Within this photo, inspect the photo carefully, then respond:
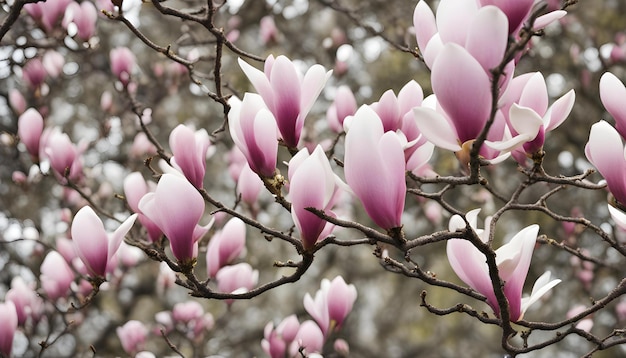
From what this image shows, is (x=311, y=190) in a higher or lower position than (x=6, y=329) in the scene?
higher

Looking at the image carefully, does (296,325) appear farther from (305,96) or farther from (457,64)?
(457,64)

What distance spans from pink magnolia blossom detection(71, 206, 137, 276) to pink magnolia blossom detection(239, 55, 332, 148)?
35cm

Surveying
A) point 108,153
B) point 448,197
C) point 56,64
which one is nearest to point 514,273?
point 56,64

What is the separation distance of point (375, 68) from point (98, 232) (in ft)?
14.1

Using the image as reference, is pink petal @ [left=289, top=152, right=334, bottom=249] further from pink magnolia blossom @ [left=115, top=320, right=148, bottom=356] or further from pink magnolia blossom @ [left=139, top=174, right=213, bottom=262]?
pink magnolia blossom @ [left=115, top=320, right=148, bottom=356]

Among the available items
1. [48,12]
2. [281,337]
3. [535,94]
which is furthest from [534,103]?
[48,12]

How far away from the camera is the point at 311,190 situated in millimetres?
869

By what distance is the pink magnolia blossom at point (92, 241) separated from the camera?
43.8 inches

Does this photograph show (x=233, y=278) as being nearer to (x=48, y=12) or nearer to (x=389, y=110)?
(x=389, y=110)

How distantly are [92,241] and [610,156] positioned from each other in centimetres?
87

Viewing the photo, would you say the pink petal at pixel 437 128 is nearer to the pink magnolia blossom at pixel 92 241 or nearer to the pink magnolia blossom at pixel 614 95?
the pink magnolia blossom at pixel 614 95

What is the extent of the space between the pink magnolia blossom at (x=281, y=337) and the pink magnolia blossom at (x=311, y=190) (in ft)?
2.92

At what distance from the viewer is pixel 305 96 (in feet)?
3.38

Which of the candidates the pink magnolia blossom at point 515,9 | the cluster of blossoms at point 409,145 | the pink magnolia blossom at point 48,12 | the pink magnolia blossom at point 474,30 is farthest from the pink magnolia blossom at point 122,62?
the pink magnolia blossom at point 515,9
